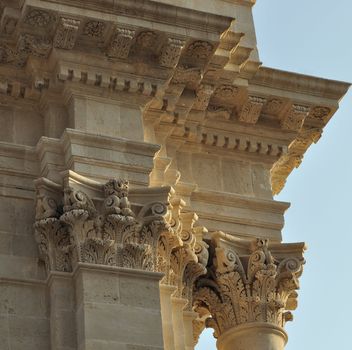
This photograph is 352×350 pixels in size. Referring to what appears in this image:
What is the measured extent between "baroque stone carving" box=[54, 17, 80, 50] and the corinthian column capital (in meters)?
4.41

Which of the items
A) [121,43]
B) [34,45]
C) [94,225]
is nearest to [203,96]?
[121,43]

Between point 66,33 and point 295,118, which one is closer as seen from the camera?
point 66,33

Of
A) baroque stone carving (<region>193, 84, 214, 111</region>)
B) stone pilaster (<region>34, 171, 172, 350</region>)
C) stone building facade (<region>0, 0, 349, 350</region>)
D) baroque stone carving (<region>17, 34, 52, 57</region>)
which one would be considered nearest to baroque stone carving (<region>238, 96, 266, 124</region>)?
stone building facade (<region>0, 0, 349, 350</region>)

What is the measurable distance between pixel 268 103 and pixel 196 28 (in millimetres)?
2836

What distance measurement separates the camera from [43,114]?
26.7 metres

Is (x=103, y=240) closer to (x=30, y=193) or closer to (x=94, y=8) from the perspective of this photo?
(x=30, y=193)

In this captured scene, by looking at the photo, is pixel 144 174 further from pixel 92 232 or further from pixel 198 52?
pixel 198 52

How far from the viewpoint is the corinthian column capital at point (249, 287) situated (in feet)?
87.3

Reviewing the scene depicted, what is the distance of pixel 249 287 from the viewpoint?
88.0ft

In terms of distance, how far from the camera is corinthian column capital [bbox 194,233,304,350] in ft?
87.3

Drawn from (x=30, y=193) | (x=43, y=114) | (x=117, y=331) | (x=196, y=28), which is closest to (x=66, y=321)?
(x=117, y=331)

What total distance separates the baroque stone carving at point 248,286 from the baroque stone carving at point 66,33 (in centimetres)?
459

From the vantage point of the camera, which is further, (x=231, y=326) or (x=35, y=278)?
(x=231, y=326)

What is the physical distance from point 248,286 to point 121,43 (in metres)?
4.91
